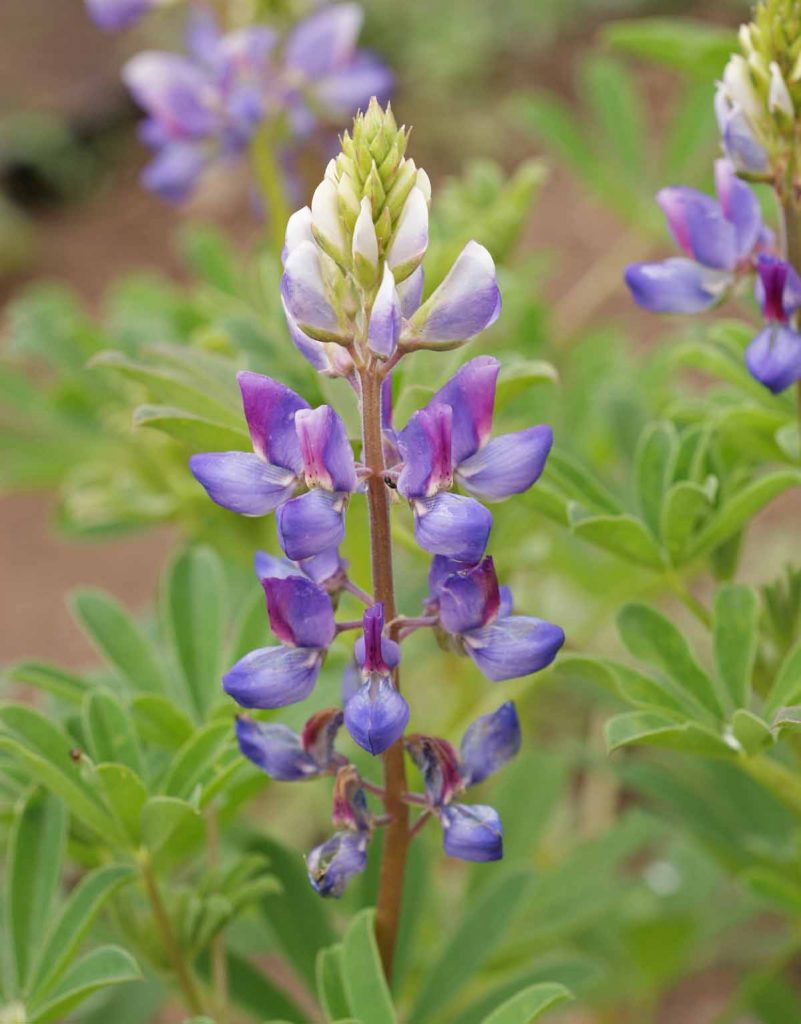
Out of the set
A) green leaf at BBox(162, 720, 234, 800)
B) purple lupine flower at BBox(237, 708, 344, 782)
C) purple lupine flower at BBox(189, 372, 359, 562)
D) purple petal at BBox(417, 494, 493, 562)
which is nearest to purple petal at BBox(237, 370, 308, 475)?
purple lupine flower at BBox(189, 372, 359, 562)

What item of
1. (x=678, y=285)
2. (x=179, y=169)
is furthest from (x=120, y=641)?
(x=179, y=169)

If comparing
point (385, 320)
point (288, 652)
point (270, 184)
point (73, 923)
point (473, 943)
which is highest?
point (270, 184)

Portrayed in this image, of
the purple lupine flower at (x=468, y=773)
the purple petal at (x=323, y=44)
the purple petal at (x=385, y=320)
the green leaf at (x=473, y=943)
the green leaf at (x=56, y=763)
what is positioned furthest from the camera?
the purple petal at (x=323, y=44)

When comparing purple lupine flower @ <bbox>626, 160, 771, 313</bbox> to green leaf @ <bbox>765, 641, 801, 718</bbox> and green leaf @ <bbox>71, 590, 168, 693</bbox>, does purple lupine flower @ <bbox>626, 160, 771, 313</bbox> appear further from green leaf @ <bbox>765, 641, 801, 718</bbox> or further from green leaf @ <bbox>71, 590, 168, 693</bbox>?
green leaf @ <bbox>71, 590, 168, 693</bbox>

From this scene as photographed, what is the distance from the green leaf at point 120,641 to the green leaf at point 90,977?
0.34 metres

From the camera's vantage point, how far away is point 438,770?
105 centimetres

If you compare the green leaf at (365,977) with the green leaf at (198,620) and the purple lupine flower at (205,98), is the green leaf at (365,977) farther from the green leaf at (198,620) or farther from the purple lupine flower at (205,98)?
the purple lupine flower at (205,98)

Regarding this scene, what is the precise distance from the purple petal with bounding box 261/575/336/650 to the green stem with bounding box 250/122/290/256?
929mm

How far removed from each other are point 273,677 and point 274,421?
188mm

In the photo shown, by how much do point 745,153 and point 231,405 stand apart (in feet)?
1.69

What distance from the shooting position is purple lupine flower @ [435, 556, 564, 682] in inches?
39.3

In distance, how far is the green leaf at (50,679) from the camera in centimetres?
126

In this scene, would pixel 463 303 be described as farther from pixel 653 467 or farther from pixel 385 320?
pixel 653 467

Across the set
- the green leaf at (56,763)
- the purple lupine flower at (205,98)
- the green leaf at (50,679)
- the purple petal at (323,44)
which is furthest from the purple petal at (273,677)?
the purple petal at (323,44)
